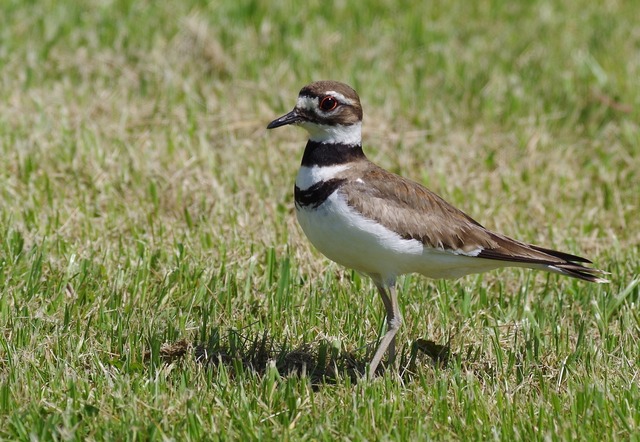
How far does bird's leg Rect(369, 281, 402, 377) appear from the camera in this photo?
17.1 feet

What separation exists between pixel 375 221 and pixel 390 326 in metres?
0.60

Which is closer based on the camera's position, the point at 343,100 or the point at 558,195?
the point at 343,100

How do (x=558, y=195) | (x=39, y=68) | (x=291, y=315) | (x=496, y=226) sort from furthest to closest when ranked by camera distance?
(x=39, y=68) < (x=558, y=195) < (x=496, y=226) < (x=291, y=315)

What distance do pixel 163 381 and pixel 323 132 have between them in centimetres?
147

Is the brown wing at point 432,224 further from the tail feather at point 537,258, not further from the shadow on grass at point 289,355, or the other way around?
the shadow on grass at point 289,355

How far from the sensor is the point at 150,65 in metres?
8.98

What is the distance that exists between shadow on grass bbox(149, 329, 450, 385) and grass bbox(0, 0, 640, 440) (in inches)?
0.8

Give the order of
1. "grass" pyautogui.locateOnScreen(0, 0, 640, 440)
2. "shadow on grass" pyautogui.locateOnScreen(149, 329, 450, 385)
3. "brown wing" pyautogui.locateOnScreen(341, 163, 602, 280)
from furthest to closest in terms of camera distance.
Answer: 1. "shadow on grass" pyautogui.locateOnScreen(149, 329, 450, 385)
2. "brown wing" pyautogui.locateOnScreen(341, 163, 602, 280)
3. "grass" pyautogui.locateOnScreen(0, 0, 640, 440)

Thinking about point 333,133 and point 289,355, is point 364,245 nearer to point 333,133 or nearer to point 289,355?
point 333,133

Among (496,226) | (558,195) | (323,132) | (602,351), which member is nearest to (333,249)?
(323,132)

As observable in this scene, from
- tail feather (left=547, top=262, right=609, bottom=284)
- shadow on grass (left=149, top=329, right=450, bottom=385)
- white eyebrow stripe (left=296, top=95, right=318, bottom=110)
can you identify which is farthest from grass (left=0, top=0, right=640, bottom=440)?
white eyebrow stripe (left=296, top=95, right=318, bottom=110)

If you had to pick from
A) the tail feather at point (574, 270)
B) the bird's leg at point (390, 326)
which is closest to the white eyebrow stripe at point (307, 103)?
the bird's leg at point (390, 326)

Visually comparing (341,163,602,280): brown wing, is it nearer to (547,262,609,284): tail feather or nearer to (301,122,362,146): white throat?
(547,262,609,284): tail feather

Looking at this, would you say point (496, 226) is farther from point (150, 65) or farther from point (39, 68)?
point (39, 68)
